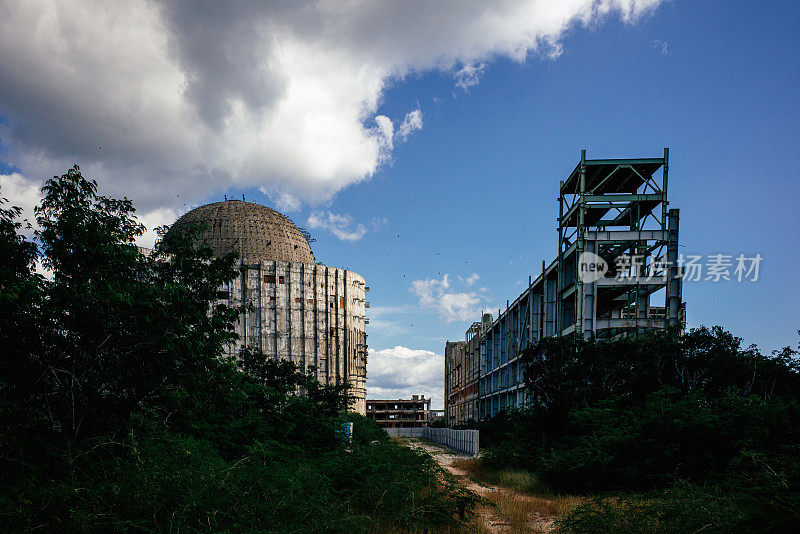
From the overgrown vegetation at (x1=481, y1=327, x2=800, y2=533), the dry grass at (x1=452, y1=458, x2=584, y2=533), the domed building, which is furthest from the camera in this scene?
the domed building

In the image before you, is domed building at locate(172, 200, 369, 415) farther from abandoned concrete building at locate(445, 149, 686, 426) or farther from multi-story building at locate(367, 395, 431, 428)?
multi-story building at locate(367, 395, 431, 428)

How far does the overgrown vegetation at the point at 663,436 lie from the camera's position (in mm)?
8680

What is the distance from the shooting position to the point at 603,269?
3662cm

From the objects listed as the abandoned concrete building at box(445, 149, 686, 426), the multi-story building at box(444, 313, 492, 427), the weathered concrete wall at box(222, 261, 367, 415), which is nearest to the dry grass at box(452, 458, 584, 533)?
the abandoned concrete building at box(445, 149, 686, 426)

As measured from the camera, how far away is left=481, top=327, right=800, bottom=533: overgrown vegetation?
28.5 feet

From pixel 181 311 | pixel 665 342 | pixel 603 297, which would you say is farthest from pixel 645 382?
pixel 181 311

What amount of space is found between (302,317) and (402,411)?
75.9 meters

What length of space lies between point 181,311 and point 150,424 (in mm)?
2308

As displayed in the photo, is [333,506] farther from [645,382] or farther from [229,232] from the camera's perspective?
[229,232]

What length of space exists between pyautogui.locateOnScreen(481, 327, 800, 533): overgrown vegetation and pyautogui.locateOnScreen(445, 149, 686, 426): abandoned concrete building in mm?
3786

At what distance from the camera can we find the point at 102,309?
9.41 m

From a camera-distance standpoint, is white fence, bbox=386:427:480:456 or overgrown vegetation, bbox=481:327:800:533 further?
white fence, bbox=386:427:480:456

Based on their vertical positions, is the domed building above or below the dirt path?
above

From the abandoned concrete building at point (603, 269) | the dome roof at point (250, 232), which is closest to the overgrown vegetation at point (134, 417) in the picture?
the abandoned concrete building at point (603, 269)
